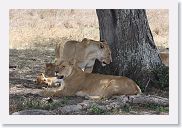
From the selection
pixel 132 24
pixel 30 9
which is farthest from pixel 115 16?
pixel 30 9

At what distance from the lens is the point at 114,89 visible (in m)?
13.2

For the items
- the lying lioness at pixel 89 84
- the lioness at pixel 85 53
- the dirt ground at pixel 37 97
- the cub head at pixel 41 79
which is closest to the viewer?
the dirt ground at pixel 37 97

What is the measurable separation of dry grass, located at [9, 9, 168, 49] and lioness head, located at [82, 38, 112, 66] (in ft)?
0.46

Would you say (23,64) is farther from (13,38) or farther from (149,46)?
(149,46)

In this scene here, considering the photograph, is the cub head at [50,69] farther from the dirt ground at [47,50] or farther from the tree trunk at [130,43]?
the tree trunk at [130,43]

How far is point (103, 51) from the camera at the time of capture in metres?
13.6

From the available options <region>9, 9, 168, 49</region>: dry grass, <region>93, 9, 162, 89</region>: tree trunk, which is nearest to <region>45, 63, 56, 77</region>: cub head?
<region>9, 9, 168, 49</region>: dry grass

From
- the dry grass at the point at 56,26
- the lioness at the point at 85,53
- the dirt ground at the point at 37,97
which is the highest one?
the dry grass at the point at 56,26

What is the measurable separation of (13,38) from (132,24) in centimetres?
158

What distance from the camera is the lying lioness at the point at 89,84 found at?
518 inches

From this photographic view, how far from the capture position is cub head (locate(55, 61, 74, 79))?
13.3 metres

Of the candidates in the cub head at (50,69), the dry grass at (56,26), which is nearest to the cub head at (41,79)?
the cub head at (50,69)

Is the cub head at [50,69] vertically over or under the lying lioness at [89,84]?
over

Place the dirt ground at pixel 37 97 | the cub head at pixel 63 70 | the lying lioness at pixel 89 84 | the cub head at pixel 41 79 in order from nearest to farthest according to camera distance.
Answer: the dirt ground at pixel 37 97, the lying lioness at pixel 89 84, the cub head at pixel 63 70, the cub head at pixel 41 79
